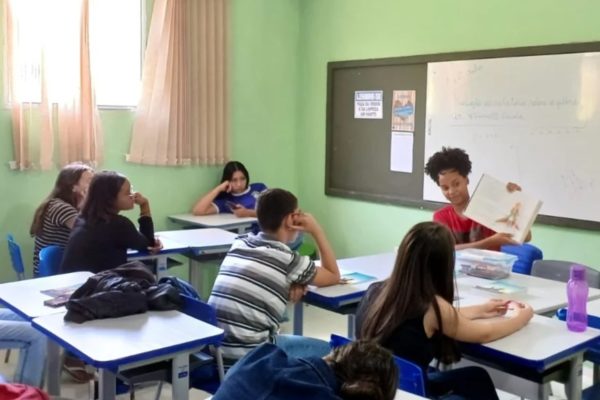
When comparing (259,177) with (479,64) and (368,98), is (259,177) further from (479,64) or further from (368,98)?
(479,64)

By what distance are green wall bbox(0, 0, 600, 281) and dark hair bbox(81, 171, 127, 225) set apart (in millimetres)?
1576

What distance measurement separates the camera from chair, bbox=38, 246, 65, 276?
12.5 feet

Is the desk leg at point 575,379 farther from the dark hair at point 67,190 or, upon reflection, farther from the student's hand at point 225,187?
the student's hand at point 225,187

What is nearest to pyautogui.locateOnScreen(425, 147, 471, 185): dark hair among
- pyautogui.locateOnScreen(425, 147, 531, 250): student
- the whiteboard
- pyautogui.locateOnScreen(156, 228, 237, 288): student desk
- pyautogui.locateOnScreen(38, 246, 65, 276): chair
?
pyautogui.locateOnScreen(425, 147, 531, 250): student

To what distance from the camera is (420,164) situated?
537cm

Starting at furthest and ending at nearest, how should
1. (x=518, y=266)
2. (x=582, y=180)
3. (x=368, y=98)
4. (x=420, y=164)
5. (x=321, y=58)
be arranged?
(x=321, y=58), (x=368, y=98), (x=420, y=164), (x=582, y=180), (x=518, y=266)

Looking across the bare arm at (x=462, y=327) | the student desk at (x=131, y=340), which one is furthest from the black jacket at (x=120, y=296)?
the bare arm at (x=462, y=327)

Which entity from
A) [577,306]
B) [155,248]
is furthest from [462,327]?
[155,248]

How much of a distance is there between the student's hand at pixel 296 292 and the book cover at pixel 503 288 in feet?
2.88

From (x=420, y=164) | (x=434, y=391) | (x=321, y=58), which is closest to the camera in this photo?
(x=434, y=391)

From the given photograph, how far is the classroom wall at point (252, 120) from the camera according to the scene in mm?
5559

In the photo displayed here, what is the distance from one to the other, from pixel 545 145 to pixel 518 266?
1008 millimetres

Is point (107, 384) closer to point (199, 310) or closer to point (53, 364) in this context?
point (199, 310)

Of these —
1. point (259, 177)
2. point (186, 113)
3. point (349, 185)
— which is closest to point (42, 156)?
point (186, 113)
